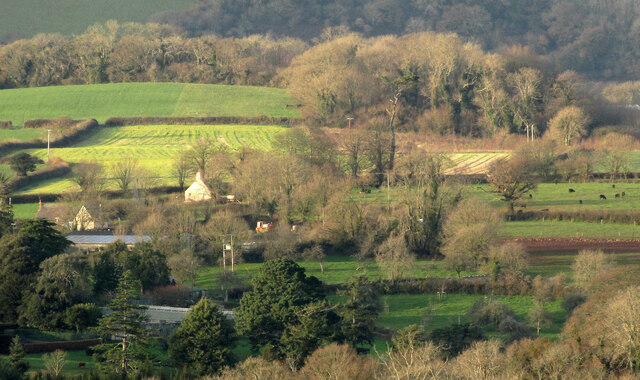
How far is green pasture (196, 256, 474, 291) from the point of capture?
4531 centimetres

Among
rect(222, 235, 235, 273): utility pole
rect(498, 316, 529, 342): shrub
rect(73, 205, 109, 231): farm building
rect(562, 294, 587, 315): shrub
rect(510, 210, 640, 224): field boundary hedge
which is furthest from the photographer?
rect(73, 205, 109, 231): farm building

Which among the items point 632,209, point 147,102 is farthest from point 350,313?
point 147,102

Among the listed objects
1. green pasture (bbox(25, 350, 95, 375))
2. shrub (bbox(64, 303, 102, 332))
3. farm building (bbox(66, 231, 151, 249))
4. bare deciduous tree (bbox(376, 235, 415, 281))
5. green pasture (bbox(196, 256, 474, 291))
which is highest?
farm building (bbox(66, 231, 151, 249))

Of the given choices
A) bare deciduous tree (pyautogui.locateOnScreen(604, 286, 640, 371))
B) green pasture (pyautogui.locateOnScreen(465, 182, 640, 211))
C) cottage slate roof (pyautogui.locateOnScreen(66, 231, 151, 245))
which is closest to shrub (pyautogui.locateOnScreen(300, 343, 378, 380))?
bare deciduous tree (pyautogui.locateOnScreen(604, 286, 640, 371))

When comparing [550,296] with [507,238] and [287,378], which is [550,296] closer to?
[507,238]

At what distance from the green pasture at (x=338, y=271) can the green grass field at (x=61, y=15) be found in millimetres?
100307

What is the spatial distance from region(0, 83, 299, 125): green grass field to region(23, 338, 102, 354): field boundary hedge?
53.3 metres

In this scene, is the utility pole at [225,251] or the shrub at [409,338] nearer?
the shrub at [409,338]

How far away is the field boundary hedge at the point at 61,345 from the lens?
3484 centimetres

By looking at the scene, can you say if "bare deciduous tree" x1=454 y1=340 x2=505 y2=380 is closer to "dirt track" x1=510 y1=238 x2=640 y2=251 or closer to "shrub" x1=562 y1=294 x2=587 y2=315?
"shrub" x1=562 y1=294 x2=587 y2=315

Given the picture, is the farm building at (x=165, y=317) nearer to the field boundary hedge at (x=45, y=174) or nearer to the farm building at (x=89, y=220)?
the farm building at (x=89, y=220)

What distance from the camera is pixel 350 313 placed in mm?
35469

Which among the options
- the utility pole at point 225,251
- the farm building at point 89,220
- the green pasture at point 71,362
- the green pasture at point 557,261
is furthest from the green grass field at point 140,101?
the green pasture at point 71,362

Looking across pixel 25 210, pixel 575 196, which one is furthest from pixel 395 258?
pixel 25 210
